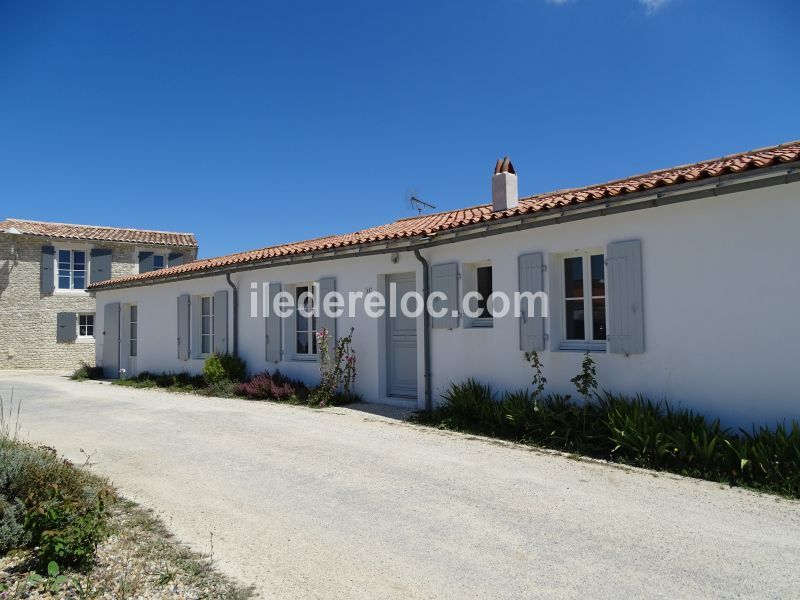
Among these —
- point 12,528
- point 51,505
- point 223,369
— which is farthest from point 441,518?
point 223,369

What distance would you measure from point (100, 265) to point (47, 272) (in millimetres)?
1770

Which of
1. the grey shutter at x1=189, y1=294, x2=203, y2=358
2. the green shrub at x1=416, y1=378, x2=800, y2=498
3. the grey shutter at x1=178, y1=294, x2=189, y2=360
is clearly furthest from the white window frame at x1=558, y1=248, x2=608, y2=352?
the grey shutter at x1=178, y1=294, x2=189, y2=360

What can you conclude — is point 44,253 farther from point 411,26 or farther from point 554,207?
point 554,207

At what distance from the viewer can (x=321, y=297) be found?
10.1m

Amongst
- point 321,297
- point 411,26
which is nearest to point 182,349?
point 321,297

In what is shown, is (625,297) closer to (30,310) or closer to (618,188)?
(618,188)

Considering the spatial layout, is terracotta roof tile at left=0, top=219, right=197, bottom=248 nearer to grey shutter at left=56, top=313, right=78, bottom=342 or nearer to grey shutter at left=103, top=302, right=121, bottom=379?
grey shutter at left=56, top=313, right=78, bottom=342

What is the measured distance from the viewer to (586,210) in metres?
6.35

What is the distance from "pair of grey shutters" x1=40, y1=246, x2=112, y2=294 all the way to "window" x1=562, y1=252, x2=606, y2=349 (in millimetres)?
19520

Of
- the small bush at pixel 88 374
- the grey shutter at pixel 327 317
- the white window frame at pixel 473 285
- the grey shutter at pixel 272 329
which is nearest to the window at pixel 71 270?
the small bush at pixel 88 374

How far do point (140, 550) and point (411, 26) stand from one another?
32.0ft

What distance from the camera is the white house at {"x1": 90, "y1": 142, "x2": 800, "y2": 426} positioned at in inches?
206

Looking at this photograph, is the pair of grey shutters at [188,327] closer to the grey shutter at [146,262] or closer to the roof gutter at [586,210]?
the roof gutter at [586,210]

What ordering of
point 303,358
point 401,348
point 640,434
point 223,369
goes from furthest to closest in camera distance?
point 223,369
point 303,358
point 401,348
point 640,434
